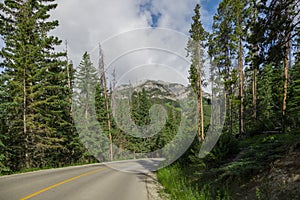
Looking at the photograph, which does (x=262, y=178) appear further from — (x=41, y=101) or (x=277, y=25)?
(x=41, y=101)

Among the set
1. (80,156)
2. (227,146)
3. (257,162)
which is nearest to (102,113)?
(80,156)

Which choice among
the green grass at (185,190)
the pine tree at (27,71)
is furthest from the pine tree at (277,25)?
the pine tree at (27,71)

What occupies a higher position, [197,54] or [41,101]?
[197,54]

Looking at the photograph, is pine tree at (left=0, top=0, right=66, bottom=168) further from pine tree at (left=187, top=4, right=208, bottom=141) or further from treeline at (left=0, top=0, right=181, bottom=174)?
pine tree at (left=187, top=4, right=208, bottom=141)

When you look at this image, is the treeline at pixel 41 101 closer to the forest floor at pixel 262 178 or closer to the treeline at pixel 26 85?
the treeline at pixel 26 85

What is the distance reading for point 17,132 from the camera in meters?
16.5

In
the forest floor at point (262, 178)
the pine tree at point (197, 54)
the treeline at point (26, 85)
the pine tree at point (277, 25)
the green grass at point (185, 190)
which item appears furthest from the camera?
the pine tree at point (197, 54)

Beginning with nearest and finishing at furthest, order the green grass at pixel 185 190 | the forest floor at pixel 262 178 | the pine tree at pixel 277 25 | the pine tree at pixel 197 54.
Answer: the forest floor at pixel 262 178 → the green grass at pixel 185 190 → the pine tree at pixel 277 25 → the pine tree at pixel 197 54

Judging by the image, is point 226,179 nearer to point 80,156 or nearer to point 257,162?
point 257,162

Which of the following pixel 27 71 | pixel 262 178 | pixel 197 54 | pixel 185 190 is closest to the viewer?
pixel 262 178

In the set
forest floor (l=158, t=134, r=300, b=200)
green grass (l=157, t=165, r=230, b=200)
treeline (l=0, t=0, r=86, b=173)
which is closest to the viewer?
forest floor (l=158, t=134, r=300, b=200)

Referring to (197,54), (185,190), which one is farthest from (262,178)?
(197,54)

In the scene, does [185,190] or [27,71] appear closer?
[185,190]

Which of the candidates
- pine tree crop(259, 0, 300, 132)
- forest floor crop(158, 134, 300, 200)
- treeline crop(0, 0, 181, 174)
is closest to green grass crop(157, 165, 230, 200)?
forest floor crop(158, 134, 300, 200)
